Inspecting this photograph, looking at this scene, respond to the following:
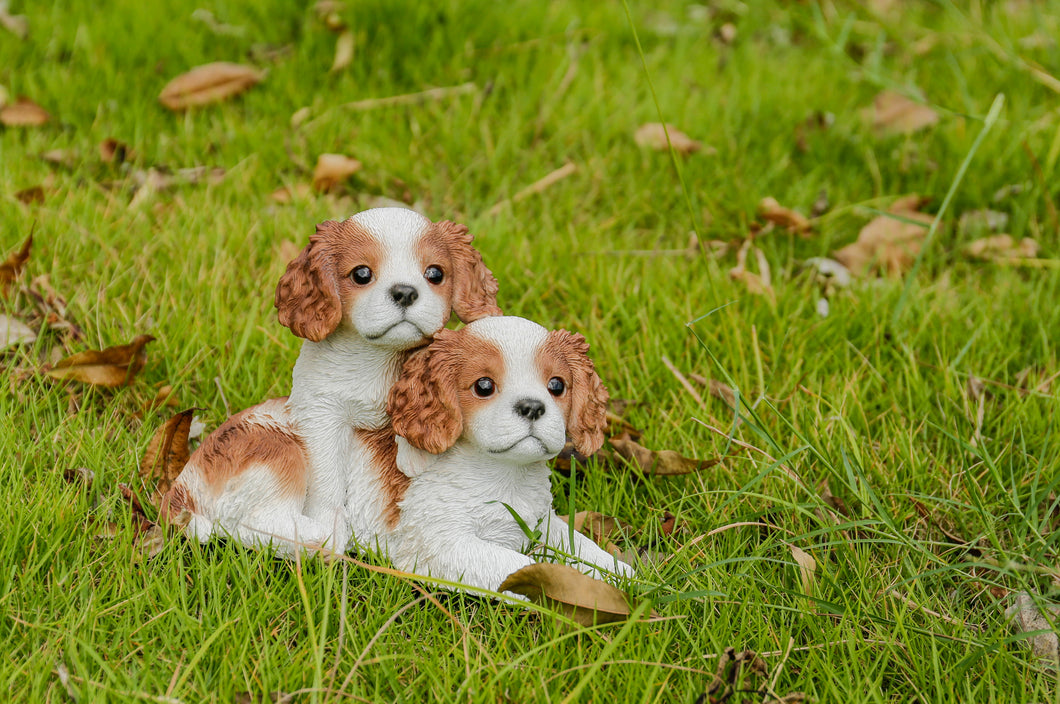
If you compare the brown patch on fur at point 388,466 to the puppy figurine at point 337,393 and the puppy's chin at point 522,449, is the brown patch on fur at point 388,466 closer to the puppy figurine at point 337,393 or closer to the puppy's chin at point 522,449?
the puppy figurine at point 337,393

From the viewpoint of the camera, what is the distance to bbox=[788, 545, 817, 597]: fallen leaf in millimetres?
2525

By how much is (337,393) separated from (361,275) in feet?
1.04

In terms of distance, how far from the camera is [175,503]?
2.51m

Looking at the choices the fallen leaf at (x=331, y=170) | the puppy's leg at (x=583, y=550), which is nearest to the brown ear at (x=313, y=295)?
the puppy's leg at (x=583, y=550)

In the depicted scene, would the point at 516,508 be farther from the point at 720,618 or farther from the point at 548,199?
the point at 548,199

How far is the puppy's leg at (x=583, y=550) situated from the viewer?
97.1 inches

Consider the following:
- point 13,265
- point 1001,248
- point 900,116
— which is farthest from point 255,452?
point 900,116

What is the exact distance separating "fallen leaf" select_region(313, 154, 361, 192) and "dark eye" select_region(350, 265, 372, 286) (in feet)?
6.70

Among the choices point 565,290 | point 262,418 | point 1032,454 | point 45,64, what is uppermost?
point 45,64

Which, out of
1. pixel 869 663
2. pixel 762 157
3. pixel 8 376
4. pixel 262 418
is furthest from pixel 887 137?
pixel 8 376

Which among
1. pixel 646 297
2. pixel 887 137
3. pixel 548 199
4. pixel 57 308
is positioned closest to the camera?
pixel 57 308

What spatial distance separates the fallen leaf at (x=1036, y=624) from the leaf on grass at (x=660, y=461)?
2.81 ft

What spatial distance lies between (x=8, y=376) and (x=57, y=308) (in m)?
0.44

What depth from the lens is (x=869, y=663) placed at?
2332mm
